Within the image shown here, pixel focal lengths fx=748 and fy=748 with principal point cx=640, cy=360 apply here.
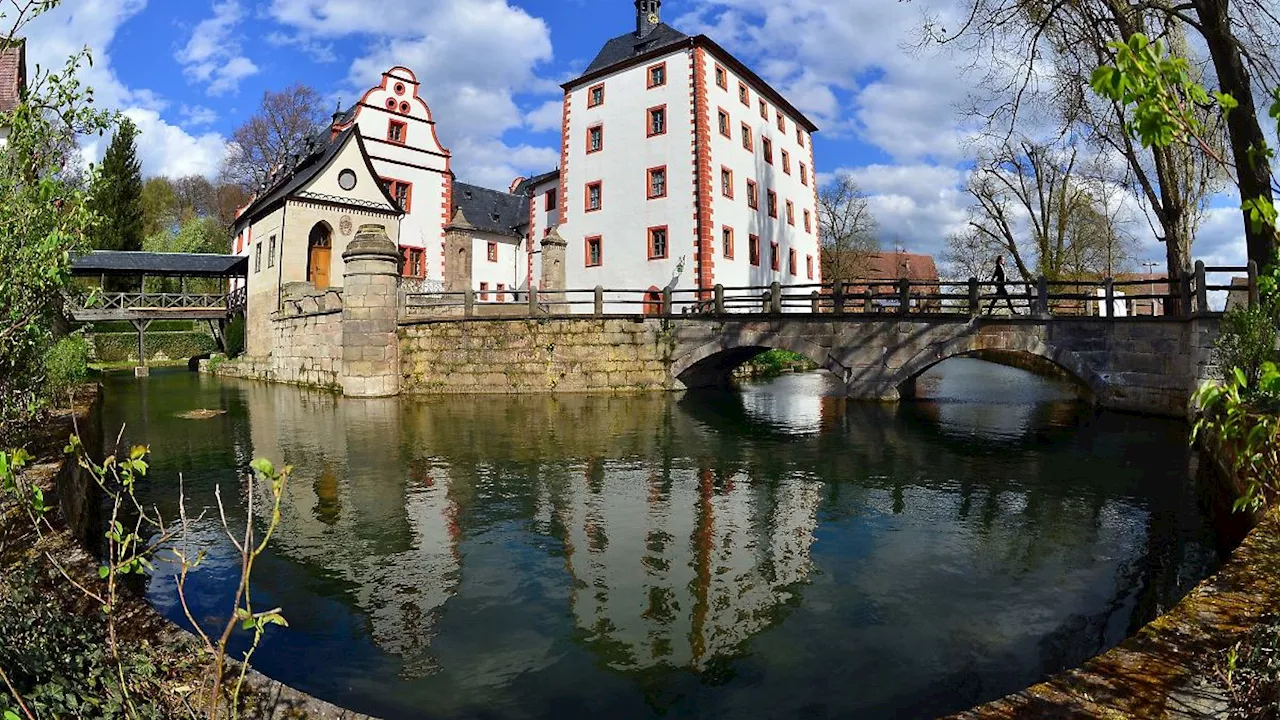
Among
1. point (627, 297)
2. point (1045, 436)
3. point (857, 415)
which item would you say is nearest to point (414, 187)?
point (627, 297)

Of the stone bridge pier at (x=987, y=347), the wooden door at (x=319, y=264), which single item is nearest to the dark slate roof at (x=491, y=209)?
the wooden door at (x=319, y=264)

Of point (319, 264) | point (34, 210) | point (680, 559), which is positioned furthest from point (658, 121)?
point (34, 210)

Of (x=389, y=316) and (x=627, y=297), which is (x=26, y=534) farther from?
(x=627, y=297)

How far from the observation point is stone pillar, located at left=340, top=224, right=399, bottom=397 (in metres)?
21.1

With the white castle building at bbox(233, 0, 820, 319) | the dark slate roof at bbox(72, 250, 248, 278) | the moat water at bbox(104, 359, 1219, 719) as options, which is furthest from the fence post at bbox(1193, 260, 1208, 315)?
the dark slate roof at bbox(72, 250, 248, 278)

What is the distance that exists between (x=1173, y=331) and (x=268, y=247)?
31.7 metres

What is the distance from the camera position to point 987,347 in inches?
712

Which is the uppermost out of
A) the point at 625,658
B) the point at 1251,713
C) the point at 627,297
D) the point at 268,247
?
the point at 268,247

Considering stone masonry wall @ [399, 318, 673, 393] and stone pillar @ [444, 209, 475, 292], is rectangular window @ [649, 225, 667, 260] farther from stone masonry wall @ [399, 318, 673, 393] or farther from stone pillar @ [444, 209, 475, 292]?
stone masonry wall @ [399, 318, 673, 393]

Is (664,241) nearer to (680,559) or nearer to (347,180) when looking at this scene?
(347,180)

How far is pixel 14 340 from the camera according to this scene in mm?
4746

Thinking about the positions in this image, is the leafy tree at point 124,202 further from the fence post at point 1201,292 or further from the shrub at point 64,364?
the fence post at point 1201,292

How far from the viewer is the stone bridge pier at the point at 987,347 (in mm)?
15836

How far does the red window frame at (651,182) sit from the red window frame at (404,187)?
1240 cm
